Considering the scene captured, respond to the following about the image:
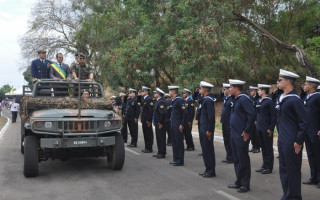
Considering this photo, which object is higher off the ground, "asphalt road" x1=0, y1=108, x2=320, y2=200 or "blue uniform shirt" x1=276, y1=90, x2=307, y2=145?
→ "blue uniform shirt" x1=276, y1=90, x2=307, y2=145

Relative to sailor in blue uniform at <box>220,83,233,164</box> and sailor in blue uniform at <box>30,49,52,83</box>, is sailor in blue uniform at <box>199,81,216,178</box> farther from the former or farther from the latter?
sailor in blue uniform at <box>30,49,52,83</box>

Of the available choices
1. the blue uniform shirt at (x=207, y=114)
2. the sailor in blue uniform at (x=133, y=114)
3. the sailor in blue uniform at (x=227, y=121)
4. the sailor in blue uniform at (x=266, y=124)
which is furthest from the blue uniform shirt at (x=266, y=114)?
the sailor in blue uniform at (x=133, y=114)

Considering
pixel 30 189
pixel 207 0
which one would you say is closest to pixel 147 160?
pixel 30 189

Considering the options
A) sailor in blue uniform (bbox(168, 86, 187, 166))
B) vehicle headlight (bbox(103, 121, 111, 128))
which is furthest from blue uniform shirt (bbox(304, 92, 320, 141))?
vehicle headlight (bbox(103, 121, 111, 128))

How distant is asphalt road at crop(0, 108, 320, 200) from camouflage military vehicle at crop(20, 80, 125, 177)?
40cm

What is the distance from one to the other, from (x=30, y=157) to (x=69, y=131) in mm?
869

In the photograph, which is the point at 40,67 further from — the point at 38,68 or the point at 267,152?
the point at 267,152

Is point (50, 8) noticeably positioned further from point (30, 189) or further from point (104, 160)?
point (30, 189)

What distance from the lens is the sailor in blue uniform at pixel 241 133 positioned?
6121mm

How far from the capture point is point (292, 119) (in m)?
4.98

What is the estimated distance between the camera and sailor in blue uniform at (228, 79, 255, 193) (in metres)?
6.12

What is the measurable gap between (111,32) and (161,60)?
4.09 metres

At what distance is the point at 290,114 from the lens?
196 inches

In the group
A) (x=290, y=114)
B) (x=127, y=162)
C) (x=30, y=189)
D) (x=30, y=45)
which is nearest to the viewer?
(x=290, y=114)
